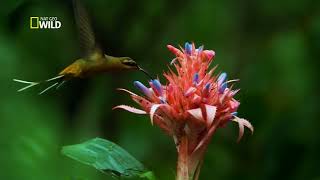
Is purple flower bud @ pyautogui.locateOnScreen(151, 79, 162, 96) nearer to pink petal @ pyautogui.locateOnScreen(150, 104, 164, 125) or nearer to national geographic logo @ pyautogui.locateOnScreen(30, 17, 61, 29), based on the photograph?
pink petal @ pyautogui.locateOnScreen(150, 104, 164, 125)

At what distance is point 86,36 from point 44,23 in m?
0.37

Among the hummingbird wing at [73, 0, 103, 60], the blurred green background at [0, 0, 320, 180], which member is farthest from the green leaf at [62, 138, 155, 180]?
the blurred green background at [0, 0, 320, 180]

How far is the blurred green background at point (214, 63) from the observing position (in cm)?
148

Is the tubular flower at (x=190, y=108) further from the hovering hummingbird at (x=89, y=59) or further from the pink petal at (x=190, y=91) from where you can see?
the hovering hummingbird at (x=89, y=59)

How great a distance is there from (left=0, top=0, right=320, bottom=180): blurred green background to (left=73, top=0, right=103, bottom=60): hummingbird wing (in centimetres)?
23

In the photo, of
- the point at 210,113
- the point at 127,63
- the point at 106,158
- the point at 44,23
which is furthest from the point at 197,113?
the point at 44,23

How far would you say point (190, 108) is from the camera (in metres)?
0.86

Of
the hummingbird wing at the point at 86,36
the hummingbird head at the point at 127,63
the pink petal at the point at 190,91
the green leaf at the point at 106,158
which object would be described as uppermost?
the hummingbird wing at the point at 86,36

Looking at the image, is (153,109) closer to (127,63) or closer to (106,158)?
(106,158)

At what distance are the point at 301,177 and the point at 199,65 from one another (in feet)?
2.58

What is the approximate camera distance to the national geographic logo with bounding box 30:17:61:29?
4.87 feet

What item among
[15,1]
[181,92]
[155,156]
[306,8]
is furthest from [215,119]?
[306,8]

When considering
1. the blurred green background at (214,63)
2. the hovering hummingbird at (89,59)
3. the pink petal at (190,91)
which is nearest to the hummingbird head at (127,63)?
the hovering hummingbird at (89,59)

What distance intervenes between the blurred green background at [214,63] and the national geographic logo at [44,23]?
0.01 m
